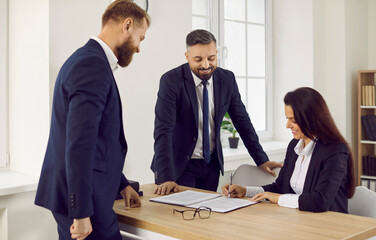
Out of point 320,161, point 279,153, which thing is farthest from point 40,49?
point 279,153

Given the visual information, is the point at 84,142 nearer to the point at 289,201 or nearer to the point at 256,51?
the point at 289,201

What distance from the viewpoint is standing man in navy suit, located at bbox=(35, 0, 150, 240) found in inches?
61.9

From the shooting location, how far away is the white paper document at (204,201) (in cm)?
210

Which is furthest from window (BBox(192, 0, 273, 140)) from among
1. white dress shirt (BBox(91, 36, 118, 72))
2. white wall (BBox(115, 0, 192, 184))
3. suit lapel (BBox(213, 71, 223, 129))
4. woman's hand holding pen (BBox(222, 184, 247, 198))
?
white dress shirt (BBox(91, 36, 118, 72))

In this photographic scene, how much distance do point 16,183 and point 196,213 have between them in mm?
1359

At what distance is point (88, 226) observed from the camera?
163 centimetres

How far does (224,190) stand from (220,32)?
2743mm

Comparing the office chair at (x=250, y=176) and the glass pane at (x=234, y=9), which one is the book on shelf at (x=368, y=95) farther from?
the office chair at (x=250, y=176)

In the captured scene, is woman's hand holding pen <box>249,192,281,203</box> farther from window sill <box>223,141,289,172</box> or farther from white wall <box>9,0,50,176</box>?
window sill <box>223,141,289,172</box>

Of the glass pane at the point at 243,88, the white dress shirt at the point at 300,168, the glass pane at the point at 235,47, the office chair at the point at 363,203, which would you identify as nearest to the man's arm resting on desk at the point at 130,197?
the white dress shirt at the point at 300,168

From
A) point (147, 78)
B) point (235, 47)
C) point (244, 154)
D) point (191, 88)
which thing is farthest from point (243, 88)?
point (191, 88)

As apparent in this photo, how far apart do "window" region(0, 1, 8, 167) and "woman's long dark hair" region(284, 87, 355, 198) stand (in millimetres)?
2081

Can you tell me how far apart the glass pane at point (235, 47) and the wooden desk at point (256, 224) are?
3.02m

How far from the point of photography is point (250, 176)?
2.81 m
